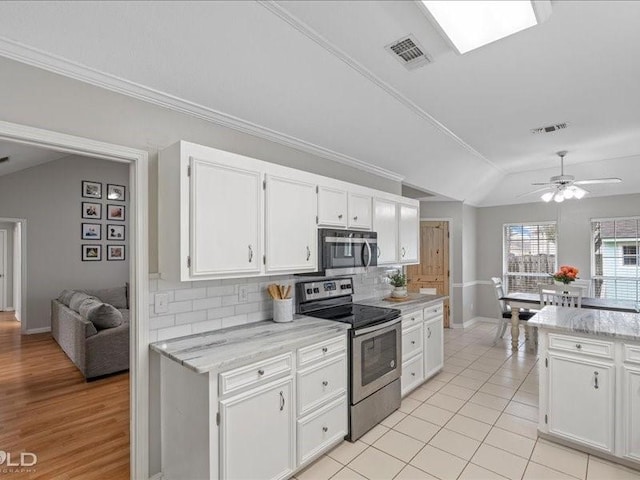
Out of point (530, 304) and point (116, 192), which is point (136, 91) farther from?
point (116, 192)

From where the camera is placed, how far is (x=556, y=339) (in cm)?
260

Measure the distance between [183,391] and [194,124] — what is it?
6.03ft

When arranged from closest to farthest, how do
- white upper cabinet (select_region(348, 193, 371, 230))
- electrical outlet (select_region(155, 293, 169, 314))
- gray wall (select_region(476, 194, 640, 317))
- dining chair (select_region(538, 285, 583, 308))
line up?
electrical outlet (select_region(155, 293, 169, 314)) → white upper cabinet (select_region(348, 193, 371, 230)) → dining chair (select_region(538, 285, 583, 308)) → gray wall (select_region(476, 194, 640, 317))

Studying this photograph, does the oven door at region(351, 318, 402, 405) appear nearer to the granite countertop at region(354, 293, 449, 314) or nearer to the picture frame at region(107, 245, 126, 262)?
the granite countertop at region(354, 293, 449, 314)

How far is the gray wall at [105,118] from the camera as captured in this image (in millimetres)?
1775

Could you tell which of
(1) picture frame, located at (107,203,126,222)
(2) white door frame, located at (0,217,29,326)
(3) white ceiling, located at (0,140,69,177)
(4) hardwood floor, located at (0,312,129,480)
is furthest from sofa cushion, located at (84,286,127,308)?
(3) white ceiling, located at (0,140,69,177)

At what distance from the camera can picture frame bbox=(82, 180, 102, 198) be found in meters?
6.62

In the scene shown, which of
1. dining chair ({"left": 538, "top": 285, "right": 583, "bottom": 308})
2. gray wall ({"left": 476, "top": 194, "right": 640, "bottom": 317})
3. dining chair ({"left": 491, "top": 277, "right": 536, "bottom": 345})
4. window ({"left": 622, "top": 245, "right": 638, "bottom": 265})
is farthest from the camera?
gray wall ({"left": 476, "top": 194, "right": 640, "bottom": 317})

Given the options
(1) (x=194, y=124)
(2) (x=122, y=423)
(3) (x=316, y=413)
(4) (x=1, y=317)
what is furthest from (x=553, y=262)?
(4) (x=1, y=317)

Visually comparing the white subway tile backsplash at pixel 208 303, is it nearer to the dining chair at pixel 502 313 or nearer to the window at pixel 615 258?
the dining chair at pixel 502 313

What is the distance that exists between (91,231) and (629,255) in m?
9.95
